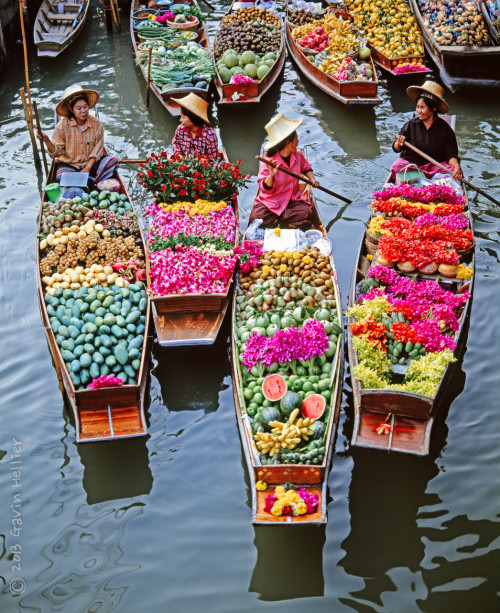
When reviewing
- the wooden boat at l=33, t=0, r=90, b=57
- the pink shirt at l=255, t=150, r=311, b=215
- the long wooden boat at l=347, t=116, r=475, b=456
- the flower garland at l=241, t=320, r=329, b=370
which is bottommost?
the long wooden boat at l=347, t=116, r=475, b=456

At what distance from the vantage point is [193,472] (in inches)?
204

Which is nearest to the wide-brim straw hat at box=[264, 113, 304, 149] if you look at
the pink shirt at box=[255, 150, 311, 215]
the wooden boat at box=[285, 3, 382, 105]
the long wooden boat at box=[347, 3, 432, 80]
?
the pink shirt at box=[255, 150, 311, 215]

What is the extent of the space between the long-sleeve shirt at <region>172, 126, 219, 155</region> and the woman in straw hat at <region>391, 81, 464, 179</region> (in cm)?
226

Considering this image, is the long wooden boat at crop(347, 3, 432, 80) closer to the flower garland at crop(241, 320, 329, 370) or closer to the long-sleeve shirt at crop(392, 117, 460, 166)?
the long-sleeve shirt at crop(392, 117, 460, 166)

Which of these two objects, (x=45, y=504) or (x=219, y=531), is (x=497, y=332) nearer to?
(x=219, y=531)

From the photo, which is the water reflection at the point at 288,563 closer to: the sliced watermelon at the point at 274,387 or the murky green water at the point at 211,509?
the murky green water at the point at 211,509

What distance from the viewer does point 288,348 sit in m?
5.23

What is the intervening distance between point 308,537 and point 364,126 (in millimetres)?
7577

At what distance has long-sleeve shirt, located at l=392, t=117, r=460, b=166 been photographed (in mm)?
7559

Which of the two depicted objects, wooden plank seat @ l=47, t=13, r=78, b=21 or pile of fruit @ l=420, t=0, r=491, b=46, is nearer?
pile of fruit @ l=420, t=0, r=491, b=46

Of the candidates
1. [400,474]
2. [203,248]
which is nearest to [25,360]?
[203,248]

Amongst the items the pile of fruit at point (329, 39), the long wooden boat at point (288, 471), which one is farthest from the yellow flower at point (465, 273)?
the pile of fruit at point (329, 39)

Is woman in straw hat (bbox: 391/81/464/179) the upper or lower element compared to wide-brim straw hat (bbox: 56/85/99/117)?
lower

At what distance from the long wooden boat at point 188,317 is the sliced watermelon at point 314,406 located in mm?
1173
